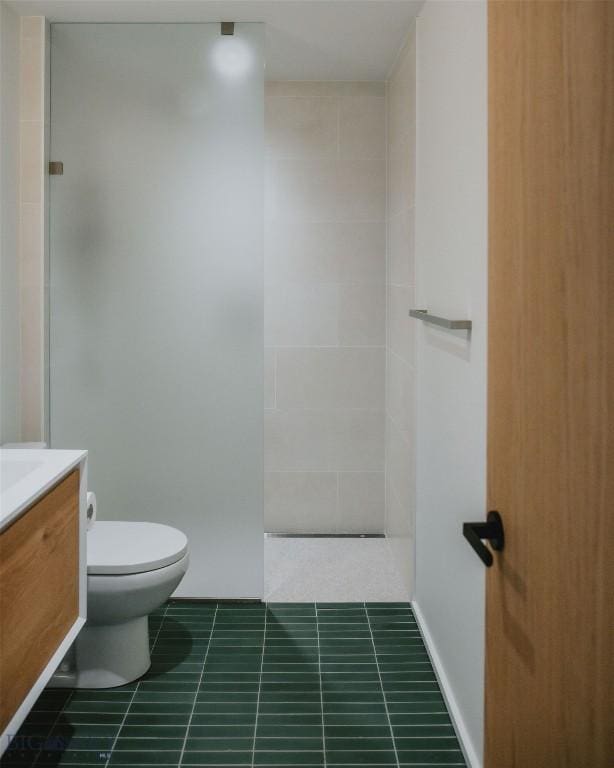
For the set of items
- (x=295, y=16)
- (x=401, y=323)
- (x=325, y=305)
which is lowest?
(x=401, y=323)

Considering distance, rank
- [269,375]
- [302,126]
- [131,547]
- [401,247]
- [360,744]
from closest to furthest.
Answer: [360,744] < [131,547] < [401,247] < [302,126] < [269,375]

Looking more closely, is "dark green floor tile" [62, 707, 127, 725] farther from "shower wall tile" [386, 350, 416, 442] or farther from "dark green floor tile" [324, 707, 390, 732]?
"shower wall tile" [386, 350, 416, 442]

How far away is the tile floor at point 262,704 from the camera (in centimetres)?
215

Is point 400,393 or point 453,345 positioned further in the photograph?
point 400,393

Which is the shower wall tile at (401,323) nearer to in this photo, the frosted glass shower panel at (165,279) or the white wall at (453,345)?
the white wall at (453,345)

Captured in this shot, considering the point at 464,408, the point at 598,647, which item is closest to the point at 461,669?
the point at 464,408

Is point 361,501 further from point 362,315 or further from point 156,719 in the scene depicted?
point 156,719

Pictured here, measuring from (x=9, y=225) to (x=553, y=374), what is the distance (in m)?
2.56

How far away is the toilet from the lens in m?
2.44

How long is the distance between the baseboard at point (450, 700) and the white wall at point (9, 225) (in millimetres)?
1721

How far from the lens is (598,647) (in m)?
0.83

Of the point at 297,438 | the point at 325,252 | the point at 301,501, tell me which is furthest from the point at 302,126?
the point at 301,501

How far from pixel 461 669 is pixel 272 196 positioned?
2.49m

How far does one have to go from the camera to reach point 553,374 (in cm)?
88
